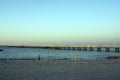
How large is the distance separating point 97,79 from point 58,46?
112 meters

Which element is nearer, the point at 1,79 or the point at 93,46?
the point at 1,79

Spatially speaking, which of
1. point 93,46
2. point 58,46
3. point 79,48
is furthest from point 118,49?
point 58,46

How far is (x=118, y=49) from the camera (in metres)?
79.6

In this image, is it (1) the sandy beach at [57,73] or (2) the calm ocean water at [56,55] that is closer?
(1) the sandy beach at [57,73]

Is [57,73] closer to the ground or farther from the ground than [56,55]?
farther from the ground

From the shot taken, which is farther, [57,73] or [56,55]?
[56,55]

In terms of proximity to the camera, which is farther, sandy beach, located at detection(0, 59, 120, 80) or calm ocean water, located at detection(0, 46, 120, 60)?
calm ocean water, located at detection(0, 46, 120, 60)

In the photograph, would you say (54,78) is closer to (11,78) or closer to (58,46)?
(11,78)

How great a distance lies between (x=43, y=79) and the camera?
1204cm

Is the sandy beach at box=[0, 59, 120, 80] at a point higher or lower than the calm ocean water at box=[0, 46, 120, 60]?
higher

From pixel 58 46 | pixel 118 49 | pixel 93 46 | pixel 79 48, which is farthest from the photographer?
pixel 58 46

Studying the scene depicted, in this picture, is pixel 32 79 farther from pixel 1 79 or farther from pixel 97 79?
pixel 97 79

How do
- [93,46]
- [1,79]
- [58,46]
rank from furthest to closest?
[58,46], [93,46], [1,79]

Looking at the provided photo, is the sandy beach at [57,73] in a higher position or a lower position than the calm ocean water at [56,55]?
higher
